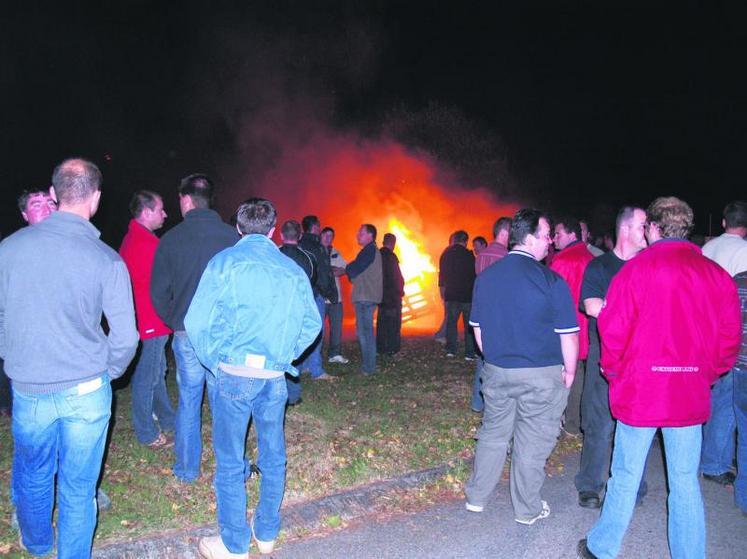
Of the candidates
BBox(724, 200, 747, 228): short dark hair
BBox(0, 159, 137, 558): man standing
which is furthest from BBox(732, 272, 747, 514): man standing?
BBox(0, 159, 137, 558): man standing

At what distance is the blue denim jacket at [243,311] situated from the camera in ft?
11.8

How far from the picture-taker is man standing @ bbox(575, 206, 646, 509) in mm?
4629

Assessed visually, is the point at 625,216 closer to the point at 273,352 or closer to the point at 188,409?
the point at 273,352

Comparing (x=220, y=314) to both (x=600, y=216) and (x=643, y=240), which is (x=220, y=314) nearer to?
(x=643, y=240)

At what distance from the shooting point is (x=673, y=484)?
11.5ft

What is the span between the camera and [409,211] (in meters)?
22.4

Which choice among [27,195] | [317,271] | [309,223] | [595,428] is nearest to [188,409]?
[27,195]

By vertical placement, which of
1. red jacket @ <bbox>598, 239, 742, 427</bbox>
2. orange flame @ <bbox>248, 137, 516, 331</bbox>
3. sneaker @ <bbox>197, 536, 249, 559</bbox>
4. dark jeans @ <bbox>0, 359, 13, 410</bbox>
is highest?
orange flame @ <bbox>248, 137, 516, 331</bbox>

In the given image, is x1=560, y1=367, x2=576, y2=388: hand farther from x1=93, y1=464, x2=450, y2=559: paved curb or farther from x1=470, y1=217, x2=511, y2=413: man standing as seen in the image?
x1=470, y1=217, x2=511, y2=413: man standing

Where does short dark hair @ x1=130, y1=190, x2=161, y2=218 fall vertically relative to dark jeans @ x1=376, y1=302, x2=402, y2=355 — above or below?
above

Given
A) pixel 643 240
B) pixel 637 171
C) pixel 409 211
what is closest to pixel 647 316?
pixel 643 240

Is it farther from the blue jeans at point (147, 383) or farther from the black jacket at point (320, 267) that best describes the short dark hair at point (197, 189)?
the black jacket at point (320, 267)

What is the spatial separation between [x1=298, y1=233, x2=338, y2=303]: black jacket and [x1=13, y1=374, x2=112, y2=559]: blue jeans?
472cm

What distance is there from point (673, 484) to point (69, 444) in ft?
11.6
